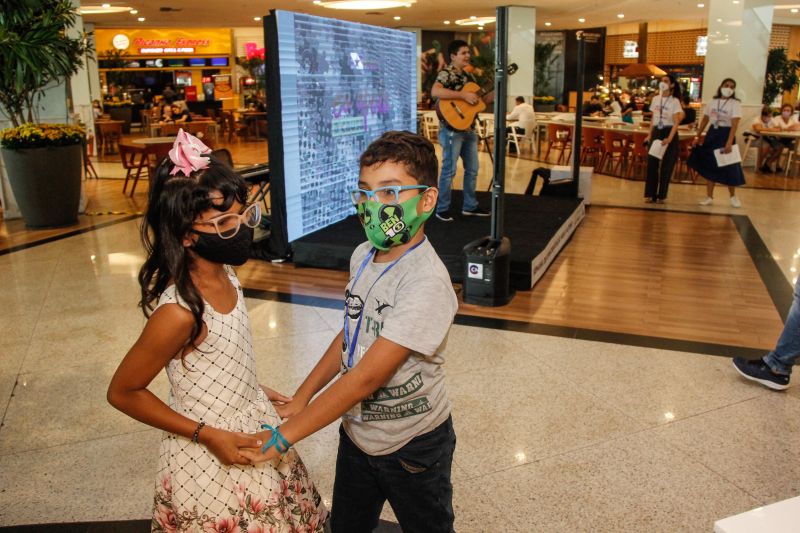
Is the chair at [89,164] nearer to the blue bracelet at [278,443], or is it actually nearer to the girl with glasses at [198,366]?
the girl with glasses at [198,366]

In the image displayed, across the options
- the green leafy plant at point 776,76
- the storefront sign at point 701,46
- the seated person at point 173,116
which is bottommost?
the seated person at point 173,116

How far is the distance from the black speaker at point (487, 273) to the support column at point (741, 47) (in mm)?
9031

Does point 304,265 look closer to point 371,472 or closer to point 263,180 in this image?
point 263,180

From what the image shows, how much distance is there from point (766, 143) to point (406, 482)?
1285cm

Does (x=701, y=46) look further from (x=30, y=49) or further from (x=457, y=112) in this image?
(x=30, y=49)

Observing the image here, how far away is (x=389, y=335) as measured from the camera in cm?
143

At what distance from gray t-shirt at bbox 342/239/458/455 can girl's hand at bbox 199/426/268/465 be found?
0.83 feet

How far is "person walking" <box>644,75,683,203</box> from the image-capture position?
28.4ft

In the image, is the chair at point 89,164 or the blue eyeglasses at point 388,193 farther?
the chair at point 89,164

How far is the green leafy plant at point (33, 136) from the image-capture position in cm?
712

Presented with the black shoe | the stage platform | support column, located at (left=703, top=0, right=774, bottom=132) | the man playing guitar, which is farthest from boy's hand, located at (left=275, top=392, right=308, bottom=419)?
support column, located at (left=703, top=0, right=774, bottom=132)

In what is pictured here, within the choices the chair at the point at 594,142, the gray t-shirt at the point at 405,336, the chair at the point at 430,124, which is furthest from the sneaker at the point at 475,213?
the chair at the point at 430,124

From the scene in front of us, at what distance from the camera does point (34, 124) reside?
24.1 feet

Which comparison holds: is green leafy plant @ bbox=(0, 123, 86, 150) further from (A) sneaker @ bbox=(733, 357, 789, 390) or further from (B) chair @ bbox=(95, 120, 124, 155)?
(B) chair @ bbox=(95, 120, 124, 155)
